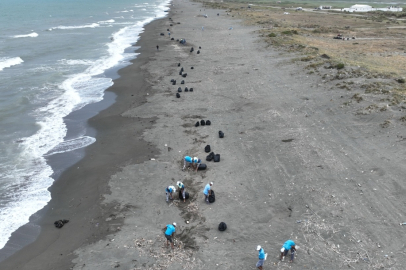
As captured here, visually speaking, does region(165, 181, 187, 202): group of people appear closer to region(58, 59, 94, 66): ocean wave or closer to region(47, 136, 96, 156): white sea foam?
region(47, 136, 96, 156): white sea foam

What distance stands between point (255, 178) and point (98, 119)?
15911mm

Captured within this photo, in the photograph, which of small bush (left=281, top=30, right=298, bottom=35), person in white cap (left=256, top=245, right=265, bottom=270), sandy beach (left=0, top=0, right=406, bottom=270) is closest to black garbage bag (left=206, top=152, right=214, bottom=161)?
sandy beach (left=0, top=0, right=406, bottom=270)

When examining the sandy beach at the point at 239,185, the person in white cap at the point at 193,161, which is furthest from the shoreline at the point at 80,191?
the person in white cap at the point at 193,161

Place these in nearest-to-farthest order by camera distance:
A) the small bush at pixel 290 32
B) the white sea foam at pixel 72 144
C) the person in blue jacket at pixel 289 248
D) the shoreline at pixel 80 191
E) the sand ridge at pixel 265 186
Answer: the person in blue jacket at pixel 289 248 < the sand ridge at pixel 265 186 < the shoreline at pixel 80 191 < the white sea foam at pixel 72 144 < the small bush at pixel 290 32

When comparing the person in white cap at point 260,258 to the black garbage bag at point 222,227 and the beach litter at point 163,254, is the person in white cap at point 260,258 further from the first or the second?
the black garbage bag at point 222,227

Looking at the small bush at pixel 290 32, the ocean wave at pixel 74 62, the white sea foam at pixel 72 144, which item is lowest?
the white sea foam at pixel 72 144

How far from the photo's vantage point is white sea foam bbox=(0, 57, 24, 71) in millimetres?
47688

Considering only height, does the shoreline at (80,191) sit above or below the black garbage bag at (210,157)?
below

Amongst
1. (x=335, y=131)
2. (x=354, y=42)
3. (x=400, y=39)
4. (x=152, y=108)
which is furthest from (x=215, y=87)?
(x=400, y=39)

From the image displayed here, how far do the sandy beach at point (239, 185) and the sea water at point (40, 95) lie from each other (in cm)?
159

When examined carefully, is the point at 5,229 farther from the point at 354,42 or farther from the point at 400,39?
the point at 400,39

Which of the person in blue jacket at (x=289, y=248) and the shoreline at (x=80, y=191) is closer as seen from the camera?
the person in blue jacket at (x=289, y=248)

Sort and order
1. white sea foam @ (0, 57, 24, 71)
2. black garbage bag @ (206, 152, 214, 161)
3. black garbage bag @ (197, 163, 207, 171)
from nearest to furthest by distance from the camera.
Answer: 1. black garbage bag @ (197, 163, 207, 171)
2. black garbage bag @ (206, 152, 214, 161)
3. white sea foam @ (0, 57, 24, 71)

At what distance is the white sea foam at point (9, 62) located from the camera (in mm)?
47688
